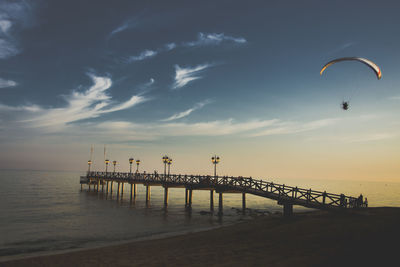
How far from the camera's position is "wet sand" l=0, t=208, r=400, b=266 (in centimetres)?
903

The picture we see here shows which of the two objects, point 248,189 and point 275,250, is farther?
point 248,189

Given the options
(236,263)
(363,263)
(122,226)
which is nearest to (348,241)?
(363,263)

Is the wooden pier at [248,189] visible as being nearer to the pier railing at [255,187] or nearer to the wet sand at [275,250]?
the pier railing at [255,187]

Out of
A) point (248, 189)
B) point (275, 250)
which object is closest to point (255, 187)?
point (248, 189)

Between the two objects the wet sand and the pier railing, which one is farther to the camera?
the pier railing

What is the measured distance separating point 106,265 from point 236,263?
20.4 feet

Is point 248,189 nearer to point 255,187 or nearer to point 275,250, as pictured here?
point 255,187

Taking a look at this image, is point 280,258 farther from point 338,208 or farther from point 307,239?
point 338,208

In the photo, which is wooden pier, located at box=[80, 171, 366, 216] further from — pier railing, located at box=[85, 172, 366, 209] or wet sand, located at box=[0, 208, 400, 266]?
wet sand, located at box=[0, 208, 400, 266]

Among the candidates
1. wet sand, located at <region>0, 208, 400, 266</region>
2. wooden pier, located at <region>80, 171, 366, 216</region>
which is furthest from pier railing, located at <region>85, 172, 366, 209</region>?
wet sand, located at <region>0, 208, 400, 266</region>

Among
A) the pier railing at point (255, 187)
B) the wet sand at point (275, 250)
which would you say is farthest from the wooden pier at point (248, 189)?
the wet sand at point (275, 250)

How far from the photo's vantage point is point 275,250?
11328 mm

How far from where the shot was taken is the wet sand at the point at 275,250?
903 centimetres

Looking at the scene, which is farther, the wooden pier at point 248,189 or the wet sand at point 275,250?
the wooden pier at point 248,189
